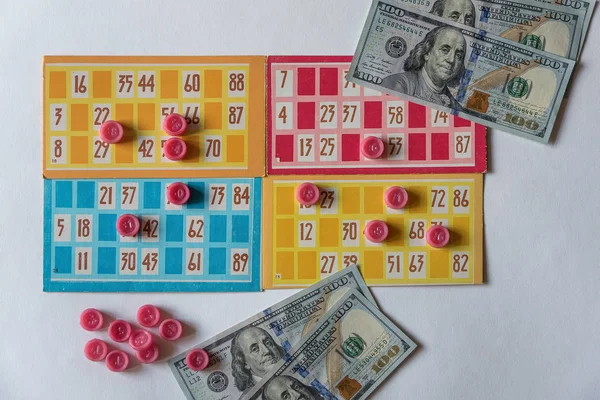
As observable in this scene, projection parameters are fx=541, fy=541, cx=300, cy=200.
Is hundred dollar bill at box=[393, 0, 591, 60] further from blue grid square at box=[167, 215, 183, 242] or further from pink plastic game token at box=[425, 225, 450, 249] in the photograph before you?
blue grid square at box=[167, 215, 183, 242]

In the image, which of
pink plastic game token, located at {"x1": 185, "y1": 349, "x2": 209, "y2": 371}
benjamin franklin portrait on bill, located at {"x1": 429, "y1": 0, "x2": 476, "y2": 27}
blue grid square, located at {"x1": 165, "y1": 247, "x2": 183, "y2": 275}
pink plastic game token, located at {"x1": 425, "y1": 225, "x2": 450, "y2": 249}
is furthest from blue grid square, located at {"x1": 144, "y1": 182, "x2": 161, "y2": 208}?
benjamin franklin portrait on bill, located at {"x1": 429, "y1": 0, "x2": 476, "y2": 27}

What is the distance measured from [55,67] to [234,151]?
416 mm

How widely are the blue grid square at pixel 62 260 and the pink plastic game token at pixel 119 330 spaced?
0.49ft

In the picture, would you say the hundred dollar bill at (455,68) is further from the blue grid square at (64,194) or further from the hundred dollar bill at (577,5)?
the blue grid square at (64,194)

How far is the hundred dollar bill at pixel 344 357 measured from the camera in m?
1.14

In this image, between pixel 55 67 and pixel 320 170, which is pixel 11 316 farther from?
pixel 320 170

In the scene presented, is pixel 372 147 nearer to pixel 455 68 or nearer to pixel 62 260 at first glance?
pixel 455 68

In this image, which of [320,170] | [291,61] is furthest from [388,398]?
[291,61]

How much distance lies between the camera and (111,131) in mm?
1121

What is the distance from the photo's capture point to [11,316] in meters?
1.15

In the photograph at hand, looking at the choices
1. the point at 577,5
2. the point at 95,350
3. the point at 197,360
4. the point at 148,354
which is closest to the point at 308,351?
the point at 197,360

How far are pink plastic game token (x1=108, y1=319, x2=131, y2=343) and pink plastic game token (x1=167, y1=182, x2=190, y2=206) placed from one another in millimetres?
277

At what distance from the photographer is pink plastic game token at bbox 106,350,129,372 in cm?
112

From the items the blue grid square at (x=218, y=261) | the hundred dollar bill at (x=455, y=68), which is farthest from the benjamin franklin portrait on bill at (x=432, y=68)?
the blue grid square at (x=218, y=261)
